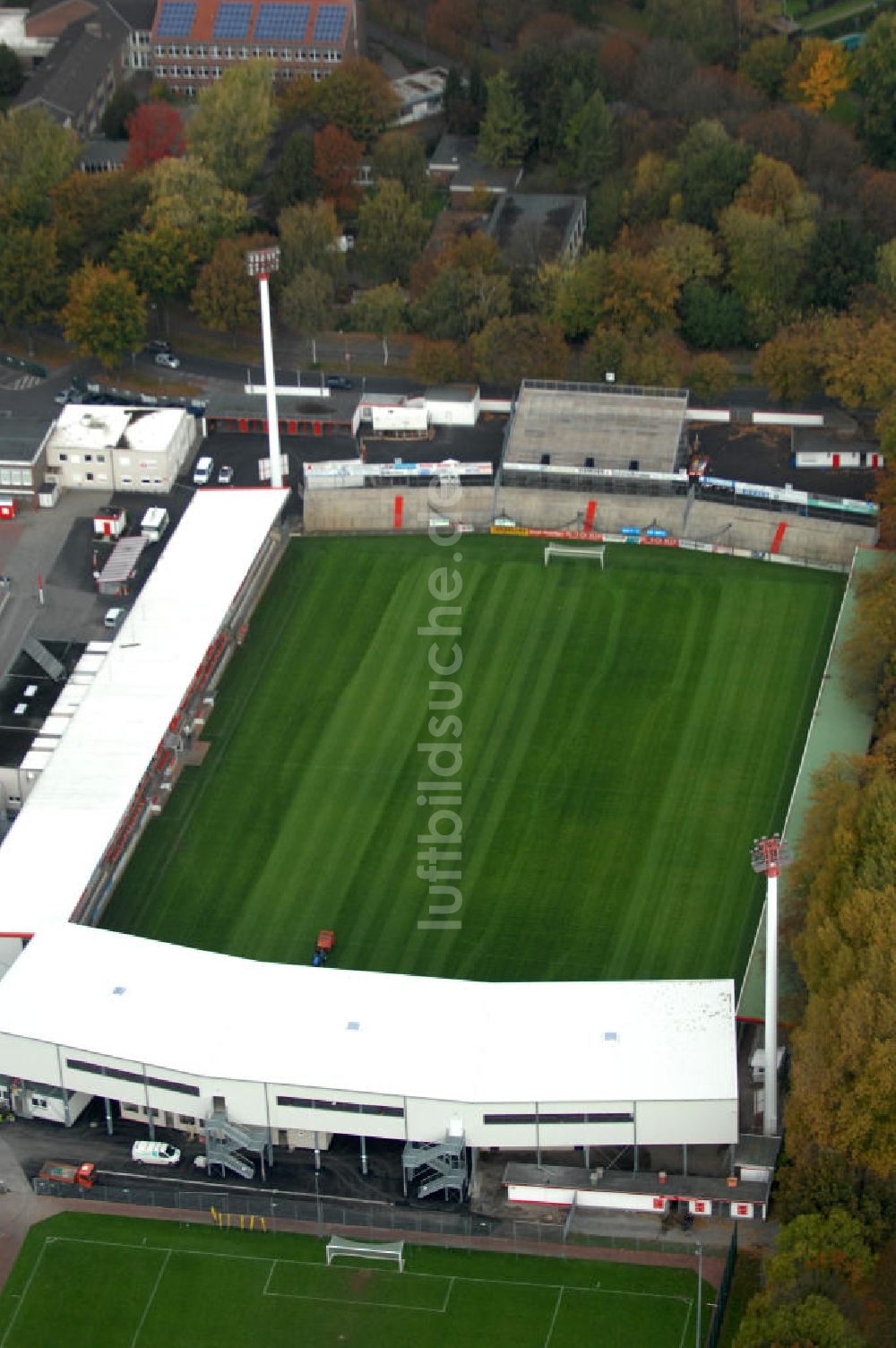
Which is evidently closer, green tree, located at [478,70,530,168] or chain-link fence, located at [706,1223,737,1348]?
chain-link fence, located at [706,1223,737,1348]

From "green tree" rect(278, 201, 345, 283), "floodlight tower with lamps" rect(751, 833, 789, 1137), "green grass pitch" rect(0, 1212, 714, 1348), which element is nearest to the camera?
"green grass pitch" rect(0, 1212, 714, 1348)

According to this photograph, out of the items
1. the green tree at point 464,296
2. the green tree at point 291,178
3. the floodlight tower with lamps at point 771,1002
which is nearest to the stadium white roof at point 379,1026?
the floodlight tower with lamps at point 771,1002

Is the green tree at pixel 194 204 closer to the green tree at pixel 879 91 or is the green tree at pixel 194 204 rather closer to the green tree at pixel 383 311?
the green tree at pixel 383 311

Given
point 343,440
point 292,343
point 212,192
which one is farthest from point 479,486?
point 212,192

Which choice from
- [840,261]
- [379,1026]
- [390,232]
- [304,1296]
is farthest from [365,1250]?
[390,232]

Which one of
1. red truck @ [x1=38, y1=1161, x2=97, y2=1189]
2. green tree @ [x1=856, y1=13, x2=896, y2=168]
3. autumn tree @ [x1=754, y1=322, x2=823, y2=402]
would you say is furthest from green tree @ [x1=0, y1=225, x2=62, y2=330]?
red truck @ [x1=38, y1=1161, x2=97, y2=1189]

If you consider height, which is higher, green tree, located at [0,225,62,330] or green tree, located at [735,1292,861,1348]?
green tree, located at [735,1292,861,1348]

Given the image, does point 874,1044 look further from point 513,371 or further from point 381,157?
point 381,157

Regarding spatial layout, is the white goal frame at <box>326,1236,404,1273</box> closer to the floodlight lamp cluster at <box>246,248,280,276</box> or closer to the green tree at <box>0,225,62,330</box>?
the floodlight lamp cluster at <box>246,248,280,276</box>
